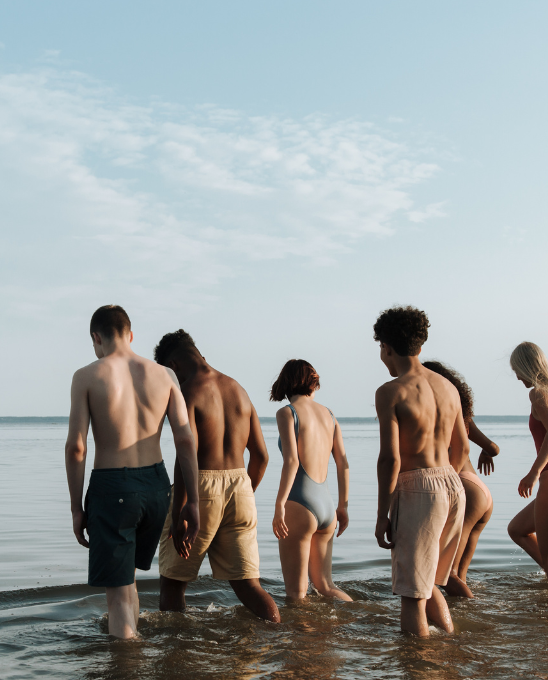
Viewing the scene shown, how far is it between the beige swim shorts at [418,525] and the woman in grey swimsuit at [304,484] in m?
1.19

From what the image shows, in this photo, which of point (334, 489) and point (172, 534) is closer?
point (172, 534)

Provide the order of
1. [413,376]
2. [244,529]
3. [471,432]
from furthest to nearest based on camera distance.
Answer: [471,432] < [244,529] < [413,376]

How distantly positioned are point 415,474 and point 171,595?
80.4 inches

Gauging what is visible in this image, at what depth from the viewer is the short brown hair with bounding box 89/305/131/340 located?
4.46 meters

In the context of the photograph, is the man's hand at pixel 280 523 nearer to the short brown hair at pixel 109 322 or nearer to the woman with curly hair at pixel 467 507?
the woman with curly hair at pixel 467 507

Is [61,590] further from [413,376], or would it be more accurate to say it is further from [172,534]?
[413,376]

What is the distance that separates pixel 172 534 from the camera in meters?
4.61

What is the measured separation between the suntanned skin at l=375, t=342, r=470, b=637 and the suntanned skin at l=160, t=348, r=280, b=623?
3.49 ft

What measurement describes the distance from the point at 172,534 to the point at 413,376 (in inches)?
76.2

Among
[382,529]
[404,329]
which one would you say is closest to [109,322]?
[404,329]

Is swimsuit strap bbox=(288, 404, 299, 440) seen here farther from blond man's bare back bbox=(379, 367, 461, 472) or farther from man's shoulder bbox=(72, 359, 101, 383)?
man's shoulder bbox=(72, 359, 101, 383)

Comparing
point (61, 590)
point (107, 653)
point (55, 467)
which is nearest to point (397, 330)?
point (107, 653)

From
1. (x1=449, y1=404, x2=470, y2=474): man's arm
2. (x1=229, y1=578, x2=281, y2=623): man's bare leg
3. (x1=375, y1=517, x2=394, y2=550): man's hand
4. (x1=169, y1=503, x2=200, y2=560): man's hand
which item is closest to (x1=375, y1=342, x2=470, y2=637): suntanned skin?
(x1=375, y1=517, x2=394, y2=550): man's hand

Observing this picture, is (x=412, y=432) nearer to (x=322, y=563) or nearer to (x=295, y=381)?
(x=295, y=381)
